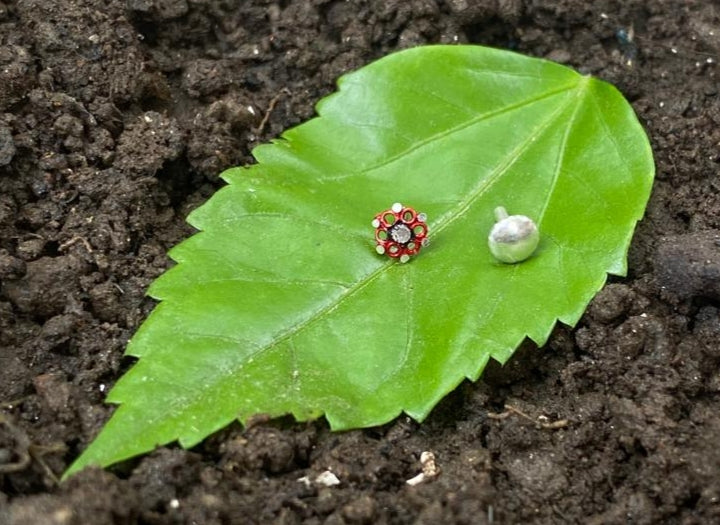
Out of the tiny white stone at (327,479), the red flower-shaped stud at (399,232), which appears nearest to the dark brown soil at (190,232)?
the tiny white stone at (327,479)

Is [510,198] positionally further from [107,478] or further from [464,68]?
[107,478]

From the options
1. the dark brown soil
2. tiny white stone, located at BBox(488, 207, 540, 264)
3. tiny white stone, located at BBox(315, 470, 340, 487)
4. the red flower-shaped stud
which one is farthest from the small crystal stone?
tiny white stone, located at BBox(315, 470, 340, 487)

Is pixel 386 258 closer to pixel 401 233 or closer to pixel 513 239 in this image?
pixel 401 233

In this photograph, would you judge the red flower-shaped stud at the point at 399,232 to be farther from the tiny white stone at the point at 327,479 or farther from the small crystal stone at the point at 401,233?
the tiny white stone at the point at 327,479

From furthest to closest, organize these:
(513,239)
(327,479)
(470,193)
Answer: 1. (470,193)
2. (513,239)
3. (327,479)

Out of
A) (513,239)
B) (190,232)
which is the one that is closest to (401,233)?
(513,239)

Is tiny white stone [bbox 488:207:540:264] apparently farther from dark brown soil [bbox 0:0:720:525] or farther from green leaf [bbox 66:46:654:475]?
dark brown soil [bbox 0:0:720:525]

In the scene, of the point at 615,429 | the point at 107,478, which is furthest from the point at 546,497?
the point at 107,478
